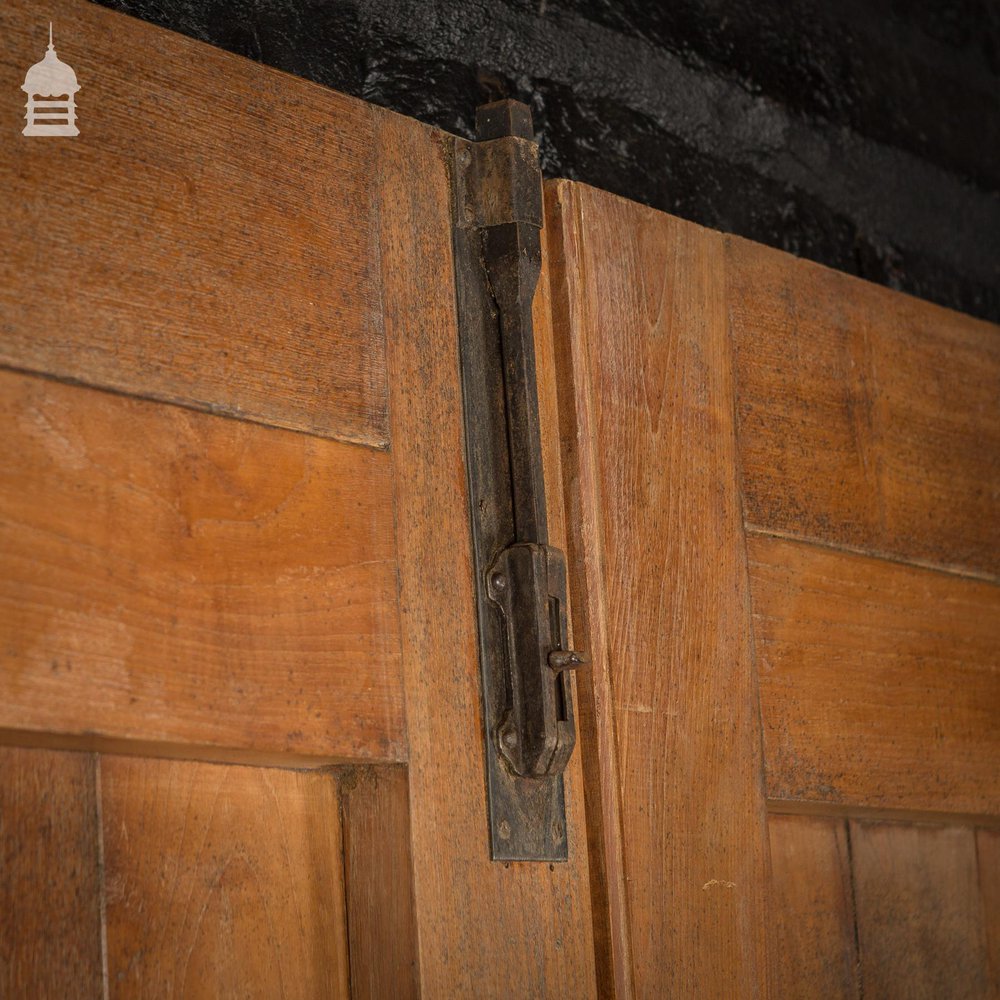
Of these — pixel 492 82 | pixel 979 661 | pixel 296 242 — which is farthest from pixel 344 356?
pixel 979 661

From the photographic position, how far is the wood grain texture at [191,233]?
71 centimetres

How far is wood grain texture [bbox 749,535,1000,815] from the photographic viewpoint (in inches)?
39.7

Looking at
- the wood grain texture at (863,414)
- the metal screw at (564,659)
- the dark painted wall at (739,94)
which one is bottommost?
the metal screw at (564,659)

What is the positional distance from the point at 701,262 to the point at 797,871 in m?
0.39

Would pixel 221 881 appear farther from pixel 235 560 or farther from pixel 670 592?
pixel 670 592

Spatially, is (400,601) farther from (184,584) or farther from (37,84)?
(37,84)

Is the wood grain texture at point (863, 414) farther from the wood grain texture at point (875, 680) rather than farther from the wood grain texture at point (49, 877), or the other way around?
the wood grain texture at point (49, 877)

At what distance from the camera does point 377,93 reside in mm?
954

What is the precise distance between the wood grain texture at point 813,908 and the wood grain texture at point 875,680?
1.4 inches

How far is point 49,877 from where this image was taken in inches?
27.9

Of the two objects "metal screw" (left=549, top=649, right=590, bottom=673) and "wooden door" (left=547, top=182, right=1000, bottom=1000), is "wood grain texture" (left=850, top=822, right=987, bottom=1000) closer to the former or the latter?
"wooden door" (left=547, top=182, right=1000, bottom=1000)

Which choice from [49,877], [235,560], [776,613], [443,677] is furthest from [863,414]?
[49,877]

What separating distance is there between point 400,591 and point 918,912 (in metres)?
0.50

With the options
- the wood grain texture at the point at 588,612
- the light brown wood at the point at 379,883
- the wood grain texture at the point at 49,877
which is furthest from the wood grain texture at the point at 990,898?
the wood grain texture at the point at 49,877
